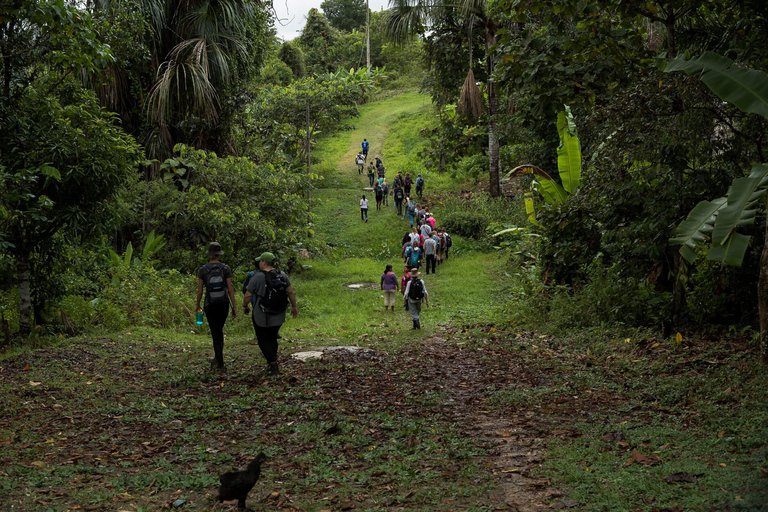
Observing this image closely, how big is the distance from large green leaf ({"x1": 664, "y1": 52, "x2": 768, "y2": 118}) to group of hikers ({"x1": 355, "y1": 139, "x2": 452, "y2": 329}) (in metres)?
7.20

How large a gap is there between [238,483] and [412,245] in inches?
617

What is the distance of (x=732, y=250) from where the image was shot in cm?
581

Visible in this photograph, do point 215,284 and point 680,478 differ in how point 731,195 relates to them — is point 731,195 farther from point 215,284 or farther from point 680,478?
point 215,284

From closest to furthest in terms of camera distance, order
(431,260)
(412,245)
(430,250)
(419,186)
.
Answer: (412,245) → (430,250) → (431,260) → (419,186)

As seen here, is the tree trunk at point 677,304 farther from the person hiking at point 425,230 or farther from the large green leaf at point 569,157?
the person hiking at point 425,230

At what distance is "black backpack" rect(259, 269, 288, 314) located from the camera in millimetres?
8297

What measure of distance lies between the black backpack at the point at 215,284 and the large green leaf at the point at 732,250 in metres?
5.66

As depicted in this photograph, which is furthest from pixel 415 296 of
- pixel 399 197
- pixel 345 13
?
pixel 345 13

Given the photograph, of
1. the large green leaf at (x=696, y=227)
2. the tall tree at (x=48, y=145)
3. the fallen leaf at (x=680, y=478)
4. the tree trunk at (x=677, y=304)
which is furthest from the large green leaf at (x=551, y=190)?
the fallen leaf at (x=680, y=478)

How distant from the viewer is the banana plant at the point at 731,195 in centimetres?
584

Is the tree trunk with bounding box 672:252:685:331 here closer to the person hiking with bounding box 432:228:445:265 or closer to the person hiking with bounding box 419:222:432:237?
the person hiking with bounding box 419:222:432:237

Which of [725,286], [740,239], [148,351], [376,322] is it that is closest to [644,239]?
[725,286]

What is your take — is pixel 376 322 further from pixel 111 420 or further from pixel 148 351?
pixel 111 420

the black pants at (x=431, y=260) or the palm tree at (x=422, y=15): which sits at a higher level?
the palm tree at (x=422, y=15)
